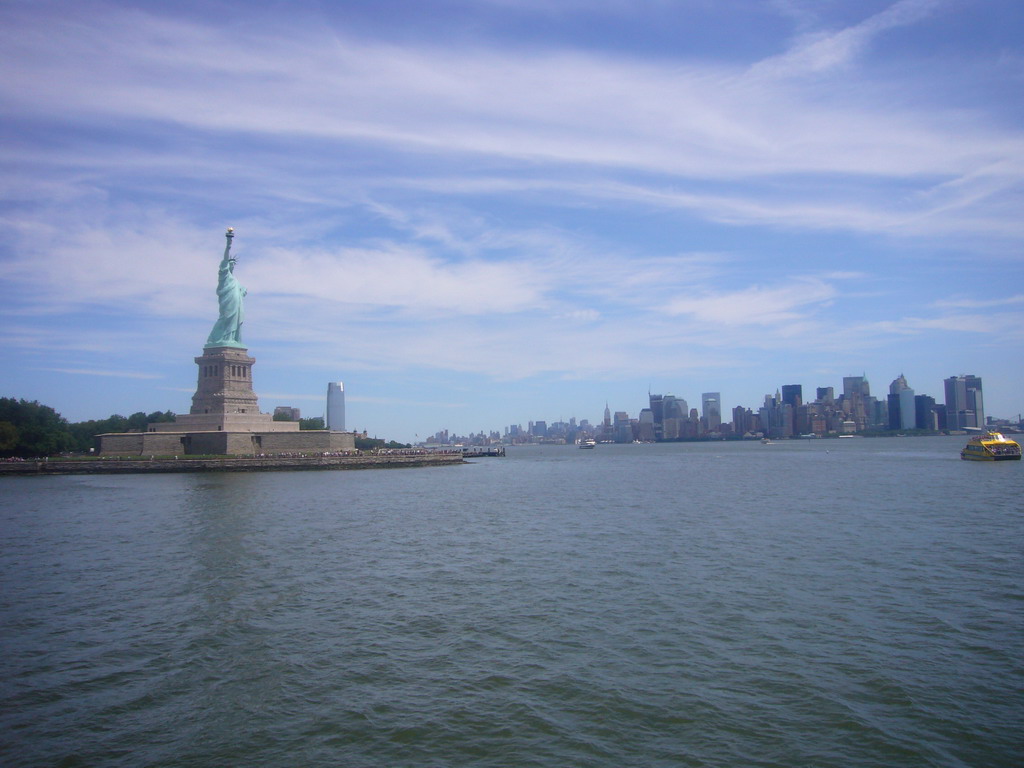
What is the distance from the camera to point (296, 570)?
69.6ft

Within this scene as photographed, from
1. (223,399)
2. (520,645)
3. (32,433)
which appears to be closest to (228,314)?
(223,399)

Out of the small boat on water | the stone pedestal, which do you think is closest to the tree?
the stone pedestal

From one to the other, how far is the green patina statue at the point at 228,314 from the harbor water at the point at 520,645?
50.5 m

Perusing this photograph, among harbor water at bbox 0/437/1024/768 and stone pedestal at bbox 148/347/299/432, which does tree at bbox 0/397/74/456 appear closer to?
stone pedestal at bbox 148/347/299/432

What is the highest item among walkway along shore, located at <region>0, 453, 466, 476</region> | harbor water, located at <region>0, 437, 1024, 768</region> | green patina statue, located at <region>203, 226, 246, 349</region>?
green patina statue, located at <region>203, 226, 246, 349</region>

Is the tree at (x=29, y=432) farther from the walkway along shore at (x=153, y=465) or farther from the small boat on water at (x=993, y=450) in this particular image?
the small boat on water at (x=993, y=450)

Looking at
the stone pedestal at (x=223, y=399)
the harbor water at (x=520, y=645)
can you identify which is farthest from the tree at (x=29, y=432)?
the harbor water at (x=520, y=645)

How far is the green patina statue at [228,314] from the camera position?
77.4 meters

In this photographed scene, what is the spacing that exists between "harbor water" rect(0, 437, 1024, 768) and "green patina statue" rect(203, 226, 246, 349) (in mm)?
50498

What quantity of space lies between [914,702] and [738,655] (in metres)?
2.89

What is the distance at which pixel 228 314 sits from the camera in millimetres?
77938

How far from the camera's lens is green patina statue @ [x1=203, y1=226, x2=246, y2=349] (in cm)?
7744

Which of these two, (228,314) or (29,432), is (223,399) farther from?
(29,432)

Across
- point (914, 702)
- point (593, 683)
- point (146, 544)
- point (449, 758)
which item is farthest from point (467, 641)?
point (146, 544)
